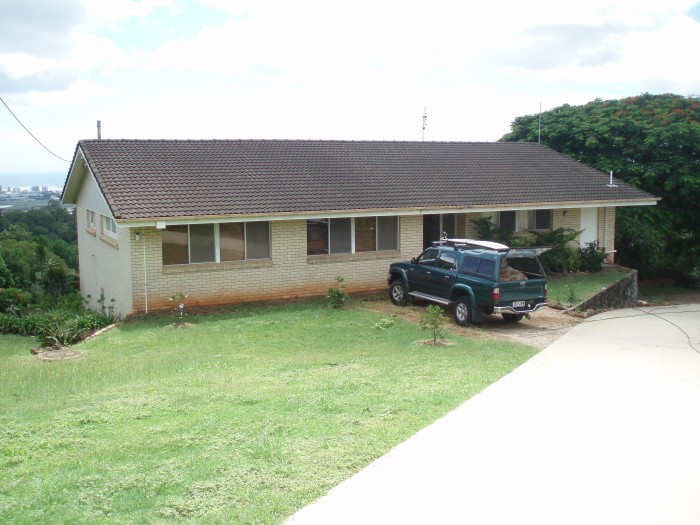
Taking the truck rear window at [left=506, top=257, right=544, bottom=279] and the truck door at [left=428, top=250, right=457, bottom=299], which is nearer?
the truck rear window at [left=506, top=257, right=544, bottom=279]

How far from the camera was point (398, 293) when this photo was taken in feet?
64.7

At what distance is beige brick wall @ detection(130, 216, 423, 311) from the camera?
1825cm

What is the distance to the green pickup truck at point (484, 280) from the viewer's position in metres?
16.2

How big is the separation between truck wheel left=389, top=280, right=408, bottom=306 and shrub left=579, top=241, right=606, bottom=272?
837 centimetres

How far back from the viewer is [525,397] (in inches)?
403

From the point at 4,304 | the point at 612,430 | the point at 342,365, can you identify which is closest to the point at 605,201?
the point at 342,365

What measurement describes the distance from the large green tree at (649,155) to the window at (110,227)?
18.7 meters

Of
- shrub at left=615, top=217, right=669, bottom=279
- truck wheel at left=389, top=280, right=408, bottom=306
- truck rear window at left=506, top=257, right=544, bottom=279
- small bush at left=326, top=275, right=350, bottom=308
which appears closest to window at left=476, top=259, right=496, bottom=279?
truck rear window at left=506, top=257, right=544, bottom=279

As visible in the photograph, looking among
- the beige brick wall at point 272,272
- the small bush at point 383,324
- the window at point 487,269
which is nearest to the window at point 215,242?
the beige brick wall at point 272,272

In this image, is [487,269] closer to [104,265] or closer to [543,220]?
[543,220]

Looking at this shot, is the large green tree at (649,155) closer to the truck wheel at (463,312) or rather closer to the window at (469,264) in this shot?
the window at (469,264)

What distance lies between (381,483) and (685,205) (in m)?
26.5

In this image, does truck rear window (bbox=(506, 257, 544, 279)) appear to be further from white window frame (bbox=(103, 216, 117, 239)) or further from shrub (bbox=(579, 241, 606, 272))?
white window frame (bbox=(103, 216, 117, 239))

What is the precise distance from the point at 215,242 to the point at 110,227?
12.7ft
